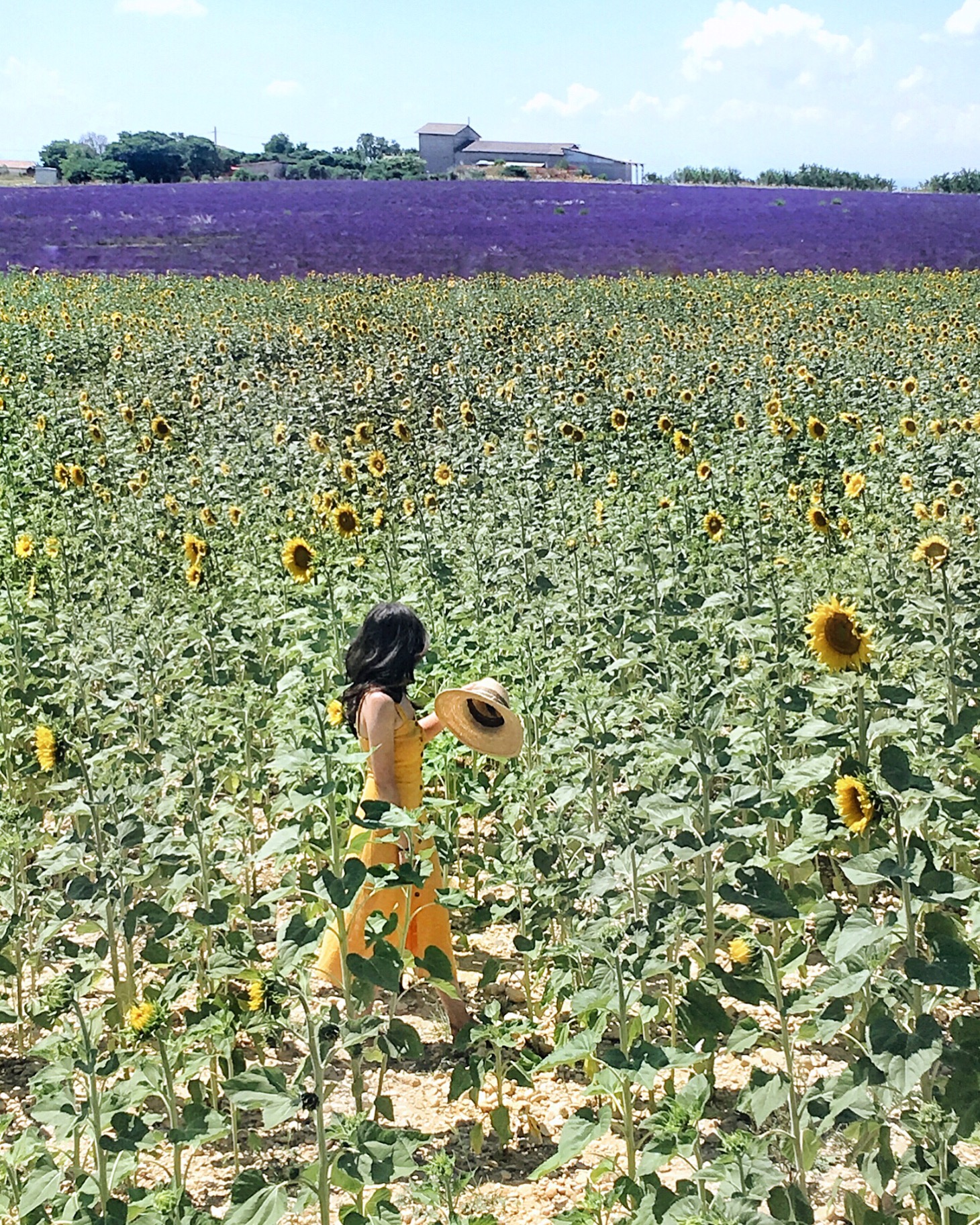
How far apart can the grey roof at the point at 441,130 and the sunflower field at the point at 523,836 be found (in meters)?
56.2

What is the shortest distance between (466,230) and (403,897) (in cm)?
2169

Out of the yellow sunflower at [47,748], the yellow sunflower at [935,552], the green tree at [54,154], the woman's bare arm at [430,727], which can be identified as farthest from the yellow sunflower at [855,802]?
the green tree at [54,154]

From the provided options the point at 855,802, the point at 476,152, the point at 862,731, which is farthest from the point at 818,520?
the point at 476,152

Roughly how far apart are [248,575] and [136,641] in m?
0.95

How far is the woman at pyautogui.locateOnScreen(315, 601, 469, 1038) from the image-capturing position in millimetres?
3199

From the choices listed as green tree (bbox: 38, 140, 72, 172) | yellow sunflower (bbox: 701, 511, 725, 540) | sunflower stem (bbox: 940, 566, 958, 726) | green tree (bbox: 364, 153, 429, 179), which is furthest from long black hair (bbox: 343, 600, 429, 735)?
green tree (bbox: 38, 140, 72, 172)

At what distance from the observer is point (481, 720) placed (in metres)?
3.35

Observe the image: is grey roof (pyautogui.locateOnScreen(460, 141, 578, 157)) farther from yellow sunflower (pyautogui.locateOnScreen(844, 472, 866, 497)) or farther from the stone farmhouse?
yellow sunflower (pyautogui.locateOnScreen(844, 472, 866, 497))

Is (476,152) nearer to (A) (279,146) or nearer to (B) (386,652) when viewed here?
(A) (279,146)

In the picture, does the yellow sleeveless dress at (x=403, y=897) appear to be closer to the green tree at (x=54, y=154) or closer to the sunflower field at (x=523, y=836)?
the sunflower field at (x=523, y=836)

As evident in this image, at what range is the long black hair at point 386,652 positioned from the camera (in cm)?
325

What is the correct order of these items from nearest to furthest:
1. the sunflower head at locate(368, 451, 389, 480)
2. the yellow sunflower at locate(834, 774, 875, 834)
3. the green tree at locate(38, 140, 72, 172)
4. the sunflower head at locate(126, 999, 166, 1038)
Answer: the yellow sunflower at locate(834, 774, 875, 834), the sunflower head at locate(126, 999, 166, 1038), the sunflower head at locate(368, 451, 389, 480), the green tree at locate(38, 140, 72, 172)

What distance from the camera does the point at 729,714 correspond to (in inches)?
150

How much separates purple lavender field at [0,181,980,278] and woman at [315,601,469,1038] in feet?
55.7
